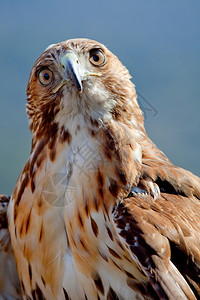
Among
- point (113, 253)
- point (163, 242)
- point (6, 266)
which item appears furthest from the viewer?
point (6, 266)

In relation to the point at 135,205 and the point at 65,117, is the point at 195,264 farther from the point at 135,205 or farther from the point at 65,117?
the point at 65,117

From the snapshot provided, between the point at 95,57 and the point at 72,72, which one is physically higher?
the point at 95,57

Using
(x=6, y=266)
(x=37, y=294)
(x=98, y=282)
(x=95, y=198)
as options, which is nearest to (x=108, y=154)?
(x=95, y=198)

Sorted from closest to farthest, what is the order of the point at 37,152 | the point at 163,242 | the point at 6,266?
1. the point at 163,242
2. the point at 37,152
3. the point at 6,266

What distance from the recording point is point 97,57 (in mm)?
3492

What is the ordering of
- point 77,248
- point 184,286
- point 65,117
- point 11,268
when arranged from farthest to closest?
point 11,268 → point 65,117 → point 77,248 → point 184,286

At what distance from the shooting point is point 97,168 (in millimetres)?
3166

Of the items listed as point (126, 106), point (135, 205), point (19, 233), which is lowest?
point (19, 233)

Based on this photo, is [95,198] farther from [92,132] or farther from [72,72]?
[72,72]

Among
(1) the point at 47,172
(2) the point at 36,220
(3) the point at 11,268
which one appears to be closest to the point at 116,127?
(1) the point at 47,172

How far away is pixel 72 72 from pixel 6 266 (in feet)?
4.98

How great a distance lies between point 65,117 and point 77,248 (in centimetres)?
83

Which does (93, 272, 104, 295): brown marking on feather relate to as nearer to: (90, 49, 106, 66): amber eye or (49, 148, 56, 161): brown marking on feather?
(49, 148, 56, 161): brown marking on feather

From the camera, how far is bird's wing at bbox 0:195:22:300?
3.64 m
